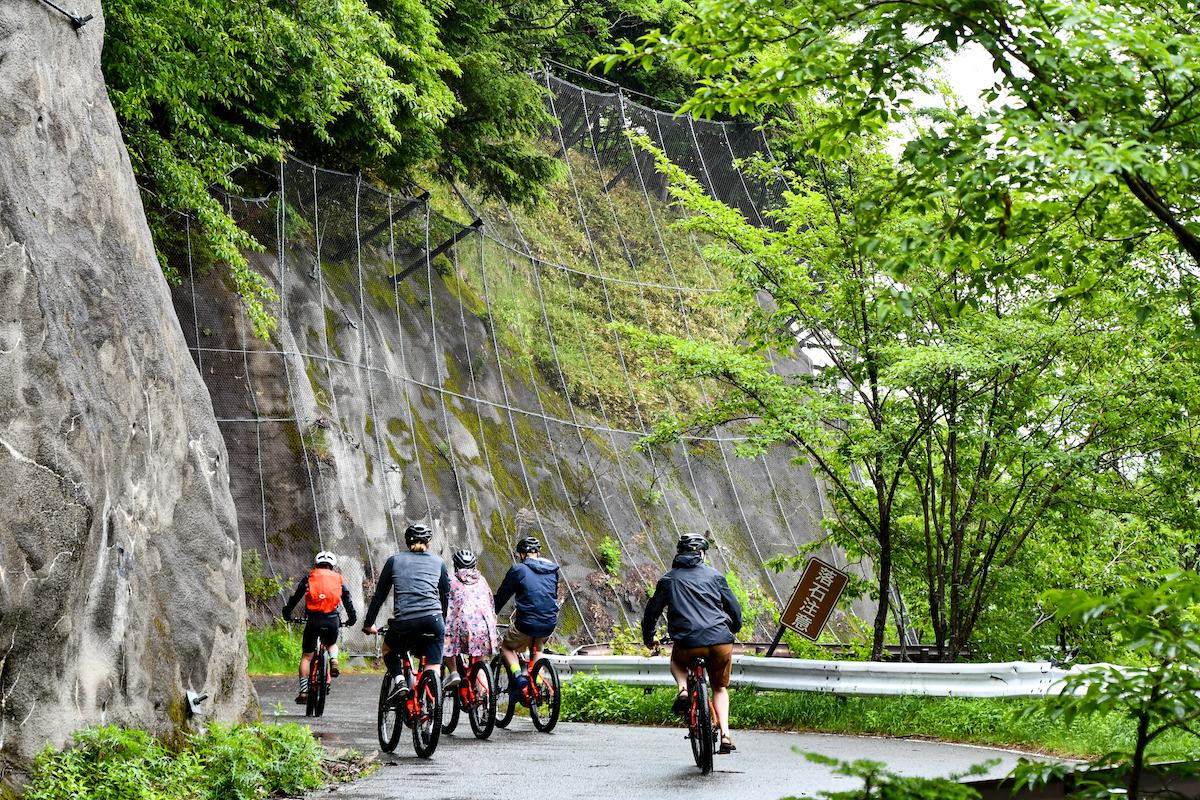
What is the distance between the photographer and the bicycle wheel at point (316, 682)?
9781 millimetres

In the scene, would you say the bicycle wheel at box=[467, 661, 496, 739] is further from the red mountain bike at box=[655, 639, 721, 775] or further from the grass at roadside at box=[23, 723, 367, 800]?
the red mountain bike at box=[655, 639, 721, 775]

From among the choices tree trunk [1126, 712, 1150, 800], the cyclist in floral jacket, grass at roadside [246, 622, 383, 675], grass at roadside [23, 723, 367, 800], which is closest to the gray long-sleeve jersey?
the cyclist in floral jacket

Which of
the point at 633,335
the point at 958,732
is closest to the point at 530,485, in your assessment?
the point at 633,335

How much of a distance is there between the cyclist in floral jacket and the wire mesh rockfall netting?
13.8 feet

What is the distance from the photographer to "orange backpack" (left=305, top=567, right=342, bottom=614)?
9898 millimetres

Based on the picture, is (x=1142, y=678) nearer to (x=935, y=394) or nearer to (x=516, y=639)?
(x=516, y=639)

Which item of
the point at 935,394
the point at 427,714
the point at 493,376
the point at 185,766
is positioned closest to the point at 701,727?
the point at 427,714

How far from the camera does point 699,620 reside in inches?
287

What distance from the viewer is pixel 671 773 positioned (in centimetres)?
695

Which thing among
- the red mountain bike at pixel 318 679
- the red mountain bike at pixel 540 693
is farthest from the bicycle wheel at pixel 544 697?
the red mountain bike at pixel 318 679

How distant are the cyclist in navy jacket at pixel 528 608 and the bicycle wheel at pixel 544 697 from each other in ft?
0.42

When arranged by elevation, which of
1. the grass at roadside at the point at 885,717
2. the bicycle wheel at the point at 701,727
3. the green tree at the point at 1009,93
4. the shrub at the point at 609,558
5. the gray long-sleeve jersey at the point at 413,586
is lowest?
the grass at roadside at the point at 885,717

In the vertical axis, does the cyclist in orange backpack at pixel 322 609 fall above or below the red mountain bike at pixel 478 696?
above

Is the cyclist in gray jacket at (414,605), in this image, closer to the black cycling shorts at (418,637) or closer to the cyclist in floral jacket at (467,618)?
the black cycling shorts at (418,637)
